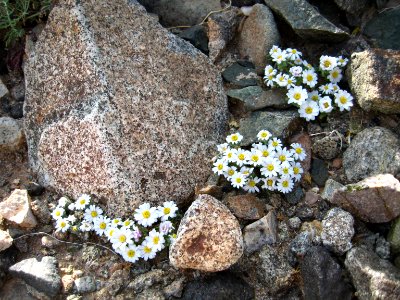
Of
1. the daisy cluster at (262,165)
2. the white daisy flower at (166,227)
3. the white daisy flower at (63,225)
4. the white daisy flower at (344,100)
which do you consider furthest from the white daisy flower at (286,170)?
the white daisy flower at (63,225)

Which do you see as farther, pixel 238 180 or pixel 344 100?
pixel 344 100

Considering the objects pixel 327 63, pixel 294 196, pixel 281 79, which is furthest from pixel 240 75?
pixel 294 196

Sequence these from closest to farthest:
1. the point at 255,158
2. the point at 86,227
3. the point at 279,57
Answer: the point at 86,227
the point at 255,158
the point at 279,57

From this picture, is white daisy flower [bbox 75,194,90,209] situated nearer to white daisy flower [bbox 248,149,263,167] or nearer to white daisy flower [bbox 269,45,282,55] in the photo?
white daisy flower [bbox 248,149,263,167]

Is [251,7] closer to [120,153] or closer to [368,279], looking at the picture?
[120,153]

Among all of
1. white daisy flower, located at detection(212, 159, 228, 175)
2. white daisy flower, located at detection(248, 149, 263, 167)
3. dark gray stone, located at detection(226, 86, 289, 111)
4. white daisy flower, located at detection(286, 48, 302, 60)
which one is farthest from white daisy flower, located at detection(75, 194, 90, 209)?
white daisy flower, located at detection(286, 48, 302, 60)

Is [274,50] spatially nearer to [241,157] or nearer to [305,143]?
[305,143]

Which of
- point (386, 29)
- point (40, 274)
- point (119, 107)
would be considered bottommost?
point (40, 274)

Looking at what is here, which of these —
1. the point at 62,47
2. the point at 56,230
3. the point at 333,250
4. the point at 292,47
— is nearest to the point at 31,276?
the point at 56,230
